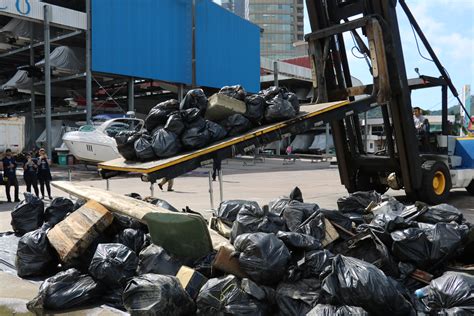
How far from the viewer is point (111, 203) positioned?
5.13 m

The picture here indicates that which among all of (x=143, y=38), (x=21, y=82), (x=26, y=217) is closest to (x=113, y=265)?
(x=26, y=217)

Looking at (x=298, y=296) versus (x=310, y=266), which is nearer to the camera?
A: (x=298, y=296)

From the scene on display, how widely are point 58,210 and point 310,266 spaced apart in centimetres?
373

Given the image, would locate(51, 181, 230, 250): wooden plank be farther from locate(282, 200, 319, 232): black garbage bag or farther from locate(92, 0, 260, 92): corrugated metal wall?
locate(92, 0, 260, 92): corrugated metal wall

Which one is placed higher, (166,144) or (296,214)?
(166,144)

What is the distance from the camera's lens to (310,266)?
3736 mm

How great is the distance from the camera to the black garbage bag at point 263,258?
12.0 ft

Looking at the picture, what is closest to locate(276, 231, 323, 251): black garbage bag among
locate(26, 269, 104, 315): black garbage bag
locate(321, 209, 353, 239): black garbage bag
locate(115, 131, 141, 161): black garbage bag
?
locate(321, 209, 353, 239): black garbage bag

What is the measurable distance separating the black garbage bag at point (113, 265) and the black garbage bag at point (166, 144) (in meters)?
1.65

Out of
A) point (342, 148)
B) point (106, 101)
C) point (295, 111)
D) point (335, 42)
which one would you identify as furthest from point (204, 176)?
point (106, 101)

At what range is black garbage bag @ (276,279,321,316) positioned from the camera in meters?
3.44

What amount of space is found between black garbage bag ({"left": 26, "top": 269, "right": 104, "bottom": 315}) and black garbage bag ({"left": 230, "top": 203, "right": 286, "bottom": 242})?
A: 53.9 inches

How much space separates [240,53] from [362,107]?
24.4 m

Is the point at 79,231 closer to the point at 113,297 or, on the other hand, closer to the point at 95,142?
the point at 113,297
